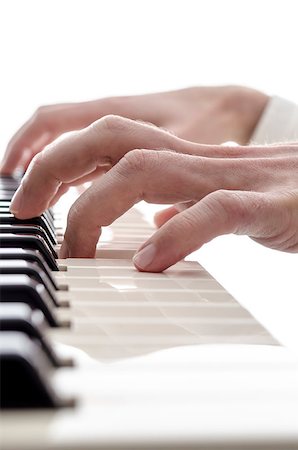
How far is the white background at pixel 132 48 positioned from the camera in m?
3.78

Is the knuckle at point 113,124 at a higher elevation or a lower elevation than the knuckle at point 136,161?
higher

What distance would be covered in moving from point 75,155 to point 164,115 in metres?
0.74

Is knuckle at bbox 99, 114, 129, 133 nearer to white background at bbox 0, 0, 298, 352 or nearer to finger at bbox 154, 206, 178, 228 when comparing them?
finger at bbox 154, 206, 178, 228

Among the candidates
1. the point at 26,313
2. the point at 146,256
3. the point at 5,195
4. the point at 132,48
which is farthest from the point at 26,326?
the point at 132,48

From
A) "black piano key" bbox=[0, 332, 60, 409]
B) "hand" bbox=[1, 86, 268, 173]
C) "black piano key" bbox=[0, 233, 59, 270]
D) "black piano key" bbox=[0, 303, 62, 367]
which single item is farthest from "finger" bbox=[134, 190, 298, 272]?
"hand" bbox=[1, 86, 268, 173]

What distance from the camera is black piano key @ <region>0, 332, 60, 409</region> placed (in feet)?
1.33

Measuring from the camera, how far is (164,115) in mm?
1749

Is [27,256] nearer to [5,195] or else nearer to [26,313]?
[26,313]

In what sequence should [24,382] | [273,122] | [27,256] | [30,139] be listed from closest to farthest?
[24,382] < [27,256] < [30,139] < [273,122]

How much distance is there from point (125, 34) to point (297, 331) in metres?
2.07

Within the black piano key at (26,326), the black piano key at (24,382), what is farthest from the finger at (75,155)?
the black piano key at (24,382)

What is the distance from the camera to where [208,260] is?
3359 millimetres

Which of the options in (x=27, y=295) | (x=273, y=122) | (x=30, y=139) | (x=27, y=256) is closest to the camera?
(x=27, y=295)

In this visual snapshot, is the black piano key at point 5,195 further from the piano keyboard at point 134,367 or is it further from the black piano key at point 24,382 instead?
the black piano key at point 24,382
